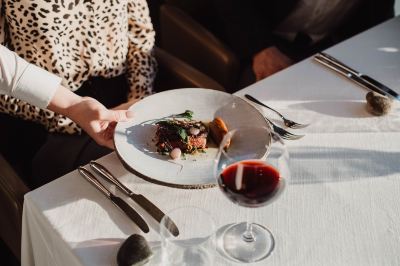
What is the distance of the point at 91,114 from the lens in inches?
51.7

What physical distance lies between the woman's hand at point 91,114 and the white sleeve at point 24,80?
0.03 meters

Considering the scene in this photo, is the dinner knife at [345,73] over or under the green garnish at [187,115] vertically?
under

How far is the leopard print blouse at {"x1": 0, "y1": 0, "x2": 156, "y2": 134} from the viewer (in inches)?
57.5

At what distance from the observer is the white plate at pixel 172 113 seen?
1148 millimetres

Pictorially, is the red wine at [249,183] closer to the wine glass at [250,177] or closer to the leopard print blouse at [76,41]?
the wine glass at [250,177]

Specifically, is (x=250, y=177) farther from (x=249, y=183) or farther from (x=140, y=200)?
(x=140, y=200)

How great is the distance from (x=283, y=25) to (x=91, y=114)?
99 centimetres

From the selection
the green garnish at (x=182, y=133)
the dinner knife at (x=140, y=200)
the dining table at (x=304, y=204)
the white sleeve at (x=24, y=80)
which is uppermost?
the white sleeve at (x=24, y=80)

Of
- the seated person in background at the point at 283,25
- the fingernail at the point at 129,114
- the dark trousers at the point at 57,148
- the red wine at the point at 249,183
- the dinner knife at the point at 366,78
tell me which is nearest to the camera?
the red wine at the point at 249,183

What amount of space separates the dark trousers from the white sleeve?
24 cm

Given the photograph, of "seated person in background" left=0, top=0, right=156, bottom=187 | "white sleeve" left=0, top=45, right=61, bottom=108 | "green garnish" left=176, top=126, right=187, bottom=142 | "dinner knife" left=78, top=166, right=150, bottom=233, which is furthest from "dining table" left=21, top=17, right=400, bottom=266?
"seated person in background" left=0, top=0, right=156, bottom=187

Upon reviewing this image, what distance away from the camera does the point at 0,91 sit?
1.36 meters

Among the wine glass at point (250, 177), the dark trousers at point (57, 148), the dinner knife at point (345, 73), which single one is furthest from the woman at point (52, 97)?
the dinner knife at point (345, 73)

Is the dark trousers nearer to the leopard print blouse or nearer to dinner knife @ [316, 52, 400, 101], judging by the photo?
the leopard print blouse
